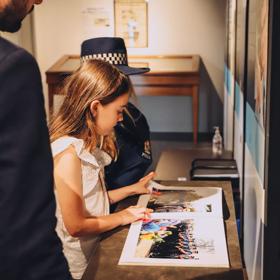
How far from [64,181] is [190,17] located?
4.98 meters

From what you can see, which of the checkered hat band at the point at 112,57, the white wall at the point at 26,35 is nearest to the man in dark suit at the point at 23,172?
the checkered hat band at the point at 112,57

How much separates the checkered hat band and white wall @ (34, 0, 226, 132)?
158 inches

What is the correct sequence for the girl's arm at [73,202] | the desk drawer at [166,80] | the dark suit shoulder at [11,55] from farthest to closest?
the desk drawer at [166,80] → the girl's arm at [73,202] → the dark suit shoulder at [11,55]

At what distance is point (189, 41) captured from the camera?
6.26m

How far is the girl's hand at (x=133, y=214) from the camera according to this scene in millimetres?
1550

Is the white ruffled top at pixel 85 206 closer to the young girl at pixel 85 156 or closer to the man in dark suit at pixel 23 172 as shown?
the young girl at pixel 85 156

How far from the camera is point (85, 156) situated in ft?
5.18

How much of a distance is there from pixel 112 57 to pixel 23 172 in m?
1.50

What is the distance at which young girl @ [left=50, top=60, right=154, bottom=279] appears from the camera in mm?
1489

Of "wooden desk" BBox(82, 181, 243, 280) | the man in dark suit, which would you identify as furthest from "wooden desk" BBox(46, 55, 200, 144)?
the man in dark suit

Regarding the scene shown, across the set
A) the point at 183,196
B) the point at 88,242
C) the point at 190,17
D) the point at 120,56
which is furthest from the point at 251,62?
the point at 190,17

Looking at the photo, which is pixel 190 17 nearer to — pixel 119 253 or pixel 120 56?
pixel 120 56

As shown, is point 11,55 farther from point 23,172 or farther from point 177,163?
point 177,163

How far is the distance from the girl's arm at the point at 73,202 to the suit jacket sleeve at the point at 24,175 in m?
0.58
